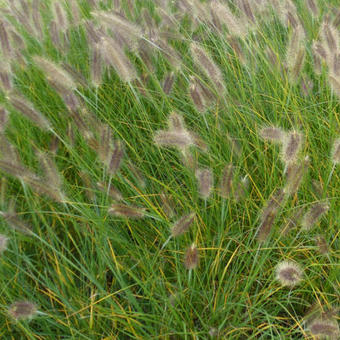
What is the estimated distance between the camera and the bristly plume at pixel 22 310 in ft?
5.02

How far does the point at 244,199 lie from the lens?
2021 millimetres

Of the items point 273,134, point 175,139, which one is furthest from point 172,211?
point 273,134

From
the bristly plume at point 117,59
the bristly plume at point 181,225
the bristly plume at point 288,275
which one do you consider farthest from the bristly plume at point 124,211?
the bristly plume at point 117,59

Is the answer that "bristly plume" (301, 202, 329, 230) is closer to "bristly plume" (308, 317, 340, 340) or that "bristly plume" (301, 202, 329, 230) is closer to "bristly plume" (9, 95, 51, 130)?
"bristly plume" (308, 317, 340, 340)

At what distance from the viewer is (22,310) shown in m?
1.55

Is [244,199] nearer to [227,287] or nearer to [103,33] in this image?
[227,287]

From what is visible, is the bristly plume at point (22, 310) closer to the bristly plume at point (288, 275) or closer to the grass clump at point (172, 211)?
the grass clump at point (172, 211)

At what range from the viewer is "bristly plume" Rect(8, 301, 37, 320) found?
5.02 ft

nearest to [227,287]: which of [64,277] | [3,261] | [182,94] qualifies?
[64,277]

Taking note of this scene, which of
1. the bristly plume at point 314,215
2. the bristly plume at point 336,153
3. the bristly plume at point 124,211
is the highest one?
the bristly plume at point 124,211

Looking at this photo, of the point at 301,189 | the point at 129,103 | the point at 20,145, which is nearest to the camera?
the point at 301,189

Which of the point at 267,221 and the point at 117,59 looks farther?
the point at 117,59

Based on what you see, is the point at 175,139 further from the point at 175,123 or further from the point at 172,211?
the point at 172,211

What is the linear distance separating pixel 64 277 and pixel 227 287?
24.8 inches
